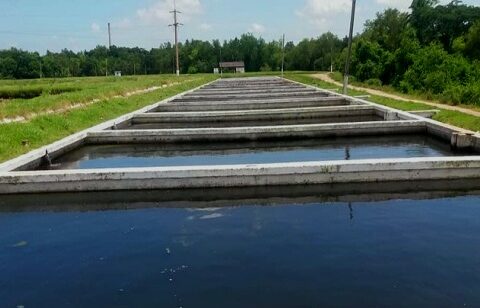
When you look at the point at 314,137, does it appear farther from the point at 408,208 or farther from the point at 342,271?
the point at 342,271

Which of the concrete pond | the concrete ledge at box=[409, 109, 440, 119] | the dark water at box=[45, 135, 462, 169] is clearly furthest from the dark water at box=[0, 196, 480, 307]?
the concrete ledge at box=[409, 109, 440, 119]

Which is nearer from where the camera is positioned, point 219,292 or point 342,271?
point 219,292

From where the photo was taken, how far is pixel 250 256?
17.5ft

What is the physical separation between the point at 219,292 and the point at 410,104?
15373 millimetres

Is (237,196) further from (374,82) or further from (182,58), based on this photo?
(182,58)

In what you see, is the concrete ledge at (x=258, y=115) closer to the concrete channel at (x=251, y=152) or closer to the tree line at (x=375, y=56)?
the concrete channel at (x=251, y=152)

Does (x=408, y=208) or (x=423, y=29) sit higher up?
(x=423, y=29)

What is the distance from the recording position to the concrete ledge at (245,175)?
7.78 metres

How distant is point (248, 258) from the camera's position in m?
→ 5.29

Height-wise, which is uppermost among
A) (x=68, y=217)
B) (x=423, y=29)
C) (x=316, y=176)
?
(x=423, y=29)

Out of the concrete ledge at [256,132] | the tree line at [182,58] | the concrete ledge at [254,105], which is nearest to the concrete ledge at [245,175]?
the concrete ledge at [256,132]

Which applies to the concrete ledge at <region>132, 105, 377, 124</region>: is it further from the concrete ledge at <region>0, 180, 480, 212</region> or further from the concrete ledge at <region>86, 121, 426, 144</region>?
the concrete ledge at <region>0, 180, 480, 212</region>

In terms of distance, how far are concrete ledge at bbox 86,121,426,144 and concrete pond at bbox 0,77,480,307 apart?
1643 mm

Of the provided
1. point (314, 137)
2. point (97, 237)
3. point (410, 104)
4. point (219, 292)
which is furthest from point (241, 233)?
point (410, 104)
